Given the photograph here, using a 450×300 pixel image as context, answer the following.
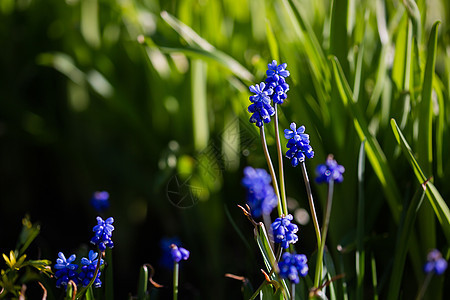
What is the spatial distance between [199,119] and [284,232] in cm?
87

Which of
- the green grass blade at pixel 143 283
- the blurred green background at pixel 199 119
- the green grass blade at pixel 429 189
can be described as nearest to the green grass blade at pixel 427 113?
the blurred green background at pixel 199 119

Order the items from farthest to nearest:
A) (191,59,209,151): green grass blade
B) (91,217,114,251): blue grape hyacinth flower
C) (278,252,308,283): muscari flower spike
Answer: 1. (191,59,209,151): green grass blade
2. (91,217,114,251): blue grape hyacinth flower
3. (278,252,308,283): muscari flower spike

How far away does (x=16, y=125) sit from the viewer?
2111mm

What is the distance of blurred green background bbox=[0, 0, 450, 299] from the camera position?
1.33 metres

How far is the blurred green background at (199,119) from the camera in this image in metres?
1.33

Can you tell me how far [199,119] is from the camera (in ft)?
5.56

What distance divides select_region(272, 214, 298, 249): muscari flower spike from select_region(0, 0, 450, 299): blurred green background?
0.28 m

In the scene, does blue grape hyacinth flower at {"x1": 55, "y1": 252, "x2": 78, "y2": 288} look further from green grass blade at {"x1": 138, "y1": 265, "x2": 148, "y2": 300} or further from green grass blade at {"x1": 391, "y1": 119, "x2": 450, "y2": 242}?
green grass blade at {"x1": 391, "y1": 119, "x2": 450, "y2": 242}

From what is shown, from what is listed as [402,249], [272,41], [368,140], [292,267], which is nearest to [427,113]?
[368,140]

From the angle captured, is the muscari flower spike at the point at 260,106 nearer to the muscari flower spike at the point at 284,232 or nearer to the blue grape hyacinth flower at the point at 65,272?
the muscari flower spike at the point at 284,232

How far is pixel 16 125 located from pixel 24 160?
23 centimetres

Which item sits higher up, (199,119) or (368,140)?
(199,119)

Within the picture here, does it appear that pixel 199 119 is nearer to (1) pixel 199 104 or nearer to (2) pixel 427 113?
(1) pixel 199 104

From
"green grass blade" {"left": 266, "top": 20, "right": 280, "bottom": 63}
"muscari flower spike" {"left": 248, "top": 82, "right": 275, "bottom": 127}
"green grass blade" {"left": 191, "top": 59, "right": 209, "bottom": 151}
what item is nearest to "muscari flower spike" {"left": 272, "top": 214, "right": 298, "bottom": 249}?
"muscari flower spike" {"left": 248, "top": 82, "right": 275, "bottom": 127}
